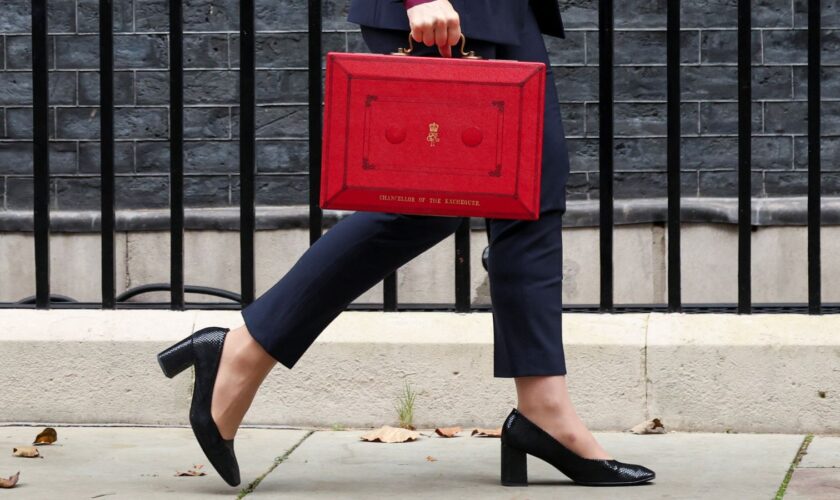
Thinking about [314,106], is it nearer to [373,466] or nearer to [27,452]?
[373,466]

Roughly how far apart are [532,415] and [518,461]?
109mm

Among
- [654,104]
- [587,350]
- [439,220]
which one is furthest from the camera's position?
[654,104]

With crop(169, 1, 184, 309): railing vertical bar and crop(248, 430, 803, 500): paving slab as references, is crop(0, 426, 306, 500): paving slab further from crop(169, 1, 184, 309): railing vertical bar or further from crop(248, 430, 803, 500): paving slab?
crop(169, 1, 184, 309): railing vertical bar

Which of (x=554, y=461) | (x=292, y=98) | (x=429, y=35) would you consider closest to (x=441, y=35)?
(x=429, y=35)

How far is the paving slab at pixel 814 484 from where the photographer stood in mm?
2914

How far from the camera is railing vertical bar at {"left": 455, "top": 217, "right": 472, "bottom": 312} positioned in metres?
3.85

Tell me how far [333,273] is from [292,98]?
12.9 feet

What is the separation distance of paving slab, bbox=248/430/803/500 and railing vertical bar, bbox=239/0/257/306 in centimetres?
51

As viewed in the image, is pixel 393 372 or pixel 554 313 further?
pixel 393 372

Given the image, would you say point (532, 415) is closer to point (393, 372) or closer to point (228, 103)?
point (393, 372)

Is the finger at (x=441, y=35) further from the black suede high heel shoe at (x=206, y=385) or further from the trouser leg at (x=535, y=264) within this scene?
the black suede high heel shoe at (x=206, y=385)

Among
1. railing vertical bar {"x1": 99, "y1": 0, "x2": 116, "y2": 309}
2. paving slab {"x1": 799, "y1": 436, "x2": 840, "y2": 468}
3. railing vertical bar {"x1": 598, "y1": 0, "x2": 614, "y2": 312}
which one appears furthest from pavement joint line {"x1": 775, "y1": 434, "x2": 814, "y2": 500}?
railing vertical bar {"x1": 99, "y1": 0, "x2": 116, "y2": 309}

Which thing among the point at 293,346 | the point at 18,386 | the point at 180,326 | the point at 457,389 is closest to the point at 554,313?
the point at 293,346

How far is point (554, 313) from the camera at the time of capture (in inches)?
118
